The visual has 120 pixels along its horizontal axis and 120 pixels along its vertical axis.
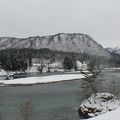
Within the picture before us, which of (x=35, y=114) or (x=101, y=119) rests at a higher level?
(x=101, y=119)

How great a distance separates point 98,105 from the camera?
38750 millimetres

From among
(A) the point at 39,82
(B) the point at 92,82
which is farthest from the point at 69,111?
(A) the point at 39,82

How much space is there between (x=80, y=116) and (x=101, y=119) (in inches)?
775

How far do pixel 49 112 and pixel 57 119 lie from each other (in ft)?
14.5

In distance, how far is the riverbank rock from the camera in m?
37.4

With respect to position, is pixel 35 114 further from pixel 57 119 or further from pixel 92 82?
pixel 92 82

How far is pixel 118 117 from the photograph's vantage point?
1650 cm

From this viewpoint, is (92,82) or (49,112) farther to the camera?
(92,82)

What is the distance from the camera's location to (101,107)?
3831 cm

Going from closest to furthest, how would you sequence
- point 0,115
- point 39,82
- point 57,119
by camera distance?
point 57,119, point 0,115, point 39,82

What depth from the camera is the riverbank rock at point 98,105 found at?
3738 cm

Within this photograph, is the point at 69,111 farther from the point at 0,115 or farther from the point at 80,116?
the point at 0,115

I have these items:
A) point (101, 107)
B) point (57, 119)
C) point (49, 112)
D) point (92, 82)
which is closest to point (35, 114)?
point (49, 112)

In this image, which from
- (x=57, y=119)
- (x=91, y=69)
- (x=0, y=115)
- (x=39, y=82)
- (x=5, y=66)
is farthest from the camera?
(x=5, y=66)
